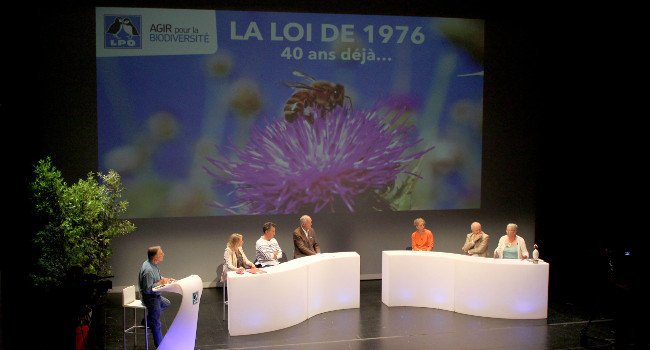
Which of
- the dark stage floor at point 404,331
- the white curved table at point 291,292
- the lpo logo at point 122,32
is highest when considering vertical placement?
the lpo logo at point 122,32

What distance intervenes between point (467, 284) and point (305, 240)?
7.08 ft

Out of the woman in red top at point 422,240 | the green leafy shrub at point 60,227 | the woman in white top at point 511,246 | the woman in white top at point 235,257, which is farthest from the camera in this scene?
the woman in red top at point 422,240

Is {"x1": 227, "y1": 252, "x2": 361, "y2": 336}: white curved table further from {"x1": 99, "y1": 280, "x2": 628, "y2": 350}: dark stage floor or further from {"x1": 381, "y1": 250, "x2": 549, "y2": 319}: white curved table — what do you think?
{"x1": 381, "y1": 250, "x2": 549, "y2": 319}: white curved table

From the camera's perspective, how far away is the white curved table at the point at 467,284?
8555 mm

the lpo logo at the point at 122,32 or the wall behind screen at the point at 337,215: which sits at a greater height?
the lpo logo at the point at 122,32

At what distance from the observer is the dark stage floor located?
25.0 feet

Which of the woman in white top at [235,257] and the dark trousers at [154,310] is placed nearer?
the dark trousers at [154,310]

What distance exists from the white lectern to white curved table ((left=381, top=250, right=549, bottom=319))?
10.2ft

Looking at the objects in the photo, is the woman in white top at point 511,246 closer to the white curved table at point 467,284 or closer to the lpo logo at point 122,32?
the white curved table at point 467,284

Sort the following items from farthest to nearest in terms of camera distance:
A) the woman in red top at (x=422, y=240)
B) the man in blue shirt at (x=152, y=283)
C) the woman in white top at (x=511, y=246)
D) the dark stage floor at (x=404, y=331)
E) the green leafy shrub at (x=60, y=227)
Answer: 1. the woman in red top at (x=422, y=240)
2. the woman in white top at (x=511, y=246)
3. the dark stage floor at (x=404, y=331)
4. the green leafy shrub at (x=60, y=227)
5. the man in blue shirt at (x=152, y=283)

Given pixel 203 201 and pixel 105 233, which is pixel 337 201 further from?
pixel 105 233

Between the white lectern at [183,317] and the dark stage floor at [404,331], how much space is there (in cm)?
75

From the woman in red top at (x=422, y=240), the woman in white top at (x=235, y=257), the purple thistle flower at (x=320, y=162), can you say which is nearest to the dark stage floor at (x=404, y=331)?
the woman in white top at (x=235, y=257)

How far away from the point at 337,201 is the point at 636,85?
432 centimetres
